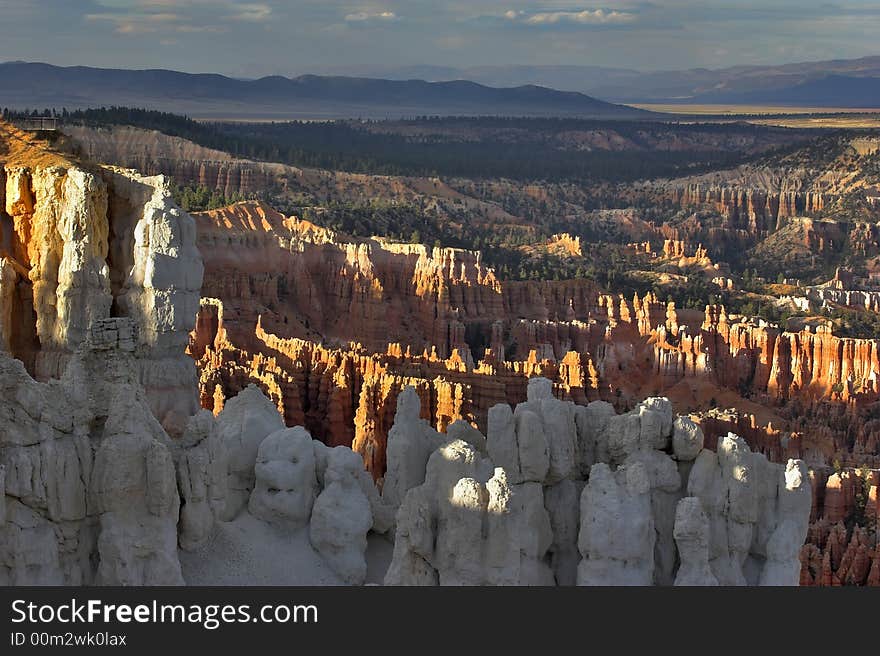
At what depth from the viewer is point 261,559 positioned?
16500 mm

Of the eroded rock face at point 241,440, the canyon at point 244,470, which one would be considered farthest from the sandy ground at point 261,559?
the eroded rock face at point 241,440

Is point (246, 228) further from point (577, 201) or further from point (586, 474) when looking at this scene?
point (577, 201)

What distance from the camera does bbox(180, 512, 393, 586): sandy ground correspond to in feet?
52.2

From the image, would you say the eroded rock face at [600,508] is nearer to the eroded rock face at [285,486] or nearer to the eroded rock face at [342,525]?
the eroded rock face at [342,525]

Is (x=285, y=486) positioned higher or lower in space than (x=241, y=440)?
lower

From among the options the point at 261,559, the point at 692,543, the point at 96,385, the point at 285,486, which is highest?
the point at 96,385

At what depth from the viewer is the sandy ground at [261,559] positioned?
1590 centimetres

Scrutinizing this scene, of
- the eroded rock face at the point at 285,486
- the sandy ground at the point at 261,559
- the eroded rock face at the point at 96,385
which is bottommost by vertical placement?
the sandy ground at the point at 261,559

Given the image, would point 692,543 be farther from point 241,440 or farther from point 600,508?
point 241,440

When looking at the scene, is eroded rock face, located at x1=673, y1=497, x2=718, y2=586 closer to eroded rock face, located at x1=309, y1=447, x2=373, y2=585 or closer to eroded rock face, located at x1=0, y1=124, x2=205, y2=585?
eroded rock face, located at x1=309, y1=447, x2=373, y2=585

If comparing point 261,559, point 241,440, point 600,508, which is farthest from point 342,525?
point 600,508
